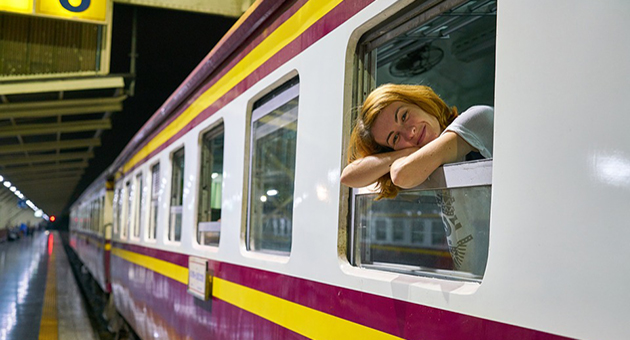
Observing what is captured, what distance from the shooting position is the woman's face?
73.2 inches

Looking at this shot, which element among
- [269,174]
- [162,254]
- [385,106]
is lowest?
[162,254]

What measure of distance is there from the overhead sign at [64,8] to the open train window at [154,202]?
3.08 metres

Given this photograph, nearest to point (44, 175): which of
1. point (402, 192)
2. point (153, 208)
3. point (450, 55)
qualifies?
point (153, 208)

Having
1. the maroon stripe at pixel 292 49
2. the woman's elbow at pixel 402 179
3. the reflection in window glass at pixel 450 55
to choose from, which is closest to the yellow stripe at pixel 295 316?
the woman's elbow at pixel 402 179

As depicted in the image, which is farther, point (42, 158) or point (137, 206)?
point (42, 158)

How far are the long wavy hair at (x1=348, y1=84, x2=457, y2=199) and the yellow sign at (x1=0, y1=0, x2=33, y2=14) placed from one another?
736 centimetres

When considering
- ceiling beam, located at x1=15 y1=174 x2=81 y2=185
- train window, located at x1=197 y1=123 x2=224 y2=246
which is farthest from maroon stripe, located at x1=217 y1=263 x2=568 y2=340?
ceiling beam, located at x1=15 y1=174 x2=81 y2=185

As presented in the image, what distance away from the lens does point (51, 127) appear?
14.7 meters

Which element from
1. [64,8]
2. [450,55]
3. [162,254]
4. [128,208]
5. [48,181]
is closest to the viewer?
[450,55]

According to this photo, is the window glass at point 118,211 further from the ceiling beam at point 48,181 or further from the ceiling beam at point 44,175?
the ceiling beam at point 48,181

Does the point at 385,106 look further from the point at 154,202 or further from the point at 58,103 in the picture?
the point at 58,103

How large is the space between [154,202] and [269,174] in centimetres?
331

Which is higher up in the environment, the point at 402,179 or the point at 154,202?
the point at 402,179

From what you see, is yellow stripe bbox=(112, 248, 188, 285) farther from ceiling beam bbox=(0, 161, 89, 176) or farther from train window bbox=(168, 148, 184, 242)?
ceiling beam bbox=(0, 161, 89, 176)
